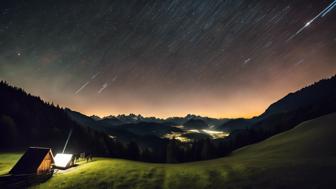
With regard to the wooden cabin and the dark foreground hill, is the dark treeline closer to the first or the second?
the dark foreground hill

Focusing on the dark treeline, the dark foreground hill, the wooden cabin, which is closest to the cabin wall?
the wooden cabin

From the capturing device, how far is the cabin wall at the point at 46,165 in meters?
43.0

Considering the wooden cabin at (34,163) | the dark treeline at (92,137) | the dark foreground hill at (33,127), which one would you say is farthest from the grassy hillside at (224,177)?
the dark foreground hill at (33,127)

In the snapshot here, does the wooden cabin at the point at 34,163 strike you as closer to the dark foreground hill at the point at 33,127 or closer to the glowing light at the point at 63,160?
the glowing light at the point at 63,160

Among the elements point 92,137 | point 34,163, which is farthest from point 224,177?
point 92,137

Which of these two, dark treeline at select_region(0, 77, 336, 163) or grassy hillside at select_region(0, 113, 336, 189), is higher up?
dark treeline at select_region(0, 77, 336, 163)

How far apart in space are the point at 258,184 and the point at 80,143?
98.7 metres

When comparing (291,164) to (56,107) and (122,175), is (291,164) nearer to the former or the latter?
(122,175)

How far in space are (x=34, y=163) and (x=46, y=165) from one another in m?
2.66

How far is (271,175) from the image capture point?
113 feet

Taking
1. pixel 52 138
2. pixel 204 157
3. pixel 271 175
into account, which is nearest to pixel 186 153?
pixel 204 157

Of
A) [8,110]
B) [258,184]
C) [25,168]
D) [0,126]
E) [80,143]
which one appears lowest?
[258,184]

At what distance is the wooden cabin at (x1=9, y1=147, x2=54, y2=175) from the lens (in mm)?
41906

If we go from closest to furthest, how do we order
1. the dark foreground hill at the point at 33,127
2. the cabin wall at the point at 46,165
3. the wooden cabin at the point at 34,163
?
the wooden cabin at the point at 34,163 → the cabin wall at the point at 46,165 → the dark foreground hill at the point at 33,127
